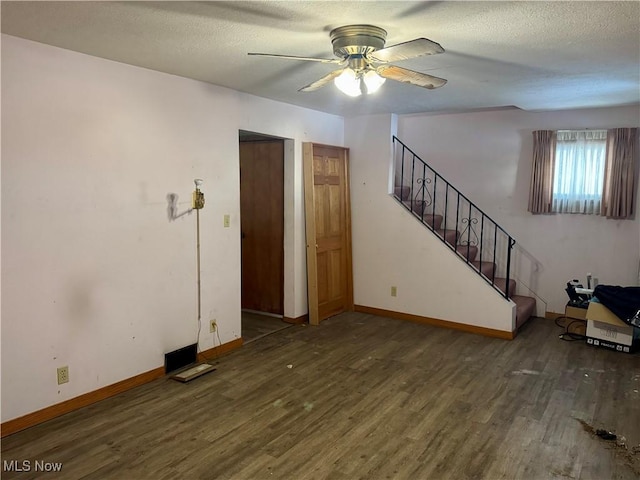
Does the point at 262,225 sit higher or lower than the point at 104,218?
lower

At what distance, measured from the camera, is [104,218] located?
3.38 m

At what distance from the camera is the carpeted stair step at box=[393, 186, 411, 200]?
6.05 m

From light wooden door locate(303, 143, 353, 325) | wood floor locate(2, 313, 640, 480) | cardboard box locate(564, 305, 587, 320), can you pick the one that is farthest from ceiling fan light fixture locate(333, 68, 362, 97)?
cardboard box locate(564, 305, 587, 320)

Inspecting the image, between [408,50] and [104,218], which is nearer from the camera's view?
[408,50]

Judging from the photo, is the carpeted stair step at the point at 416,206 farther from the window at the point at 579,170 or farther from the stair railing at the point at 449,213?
the window at the point at 579,170

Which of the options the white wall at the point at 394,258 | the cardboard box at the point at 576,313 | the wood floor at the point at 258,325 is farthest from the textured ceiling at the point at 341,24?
the wood floor at the point at 258,325

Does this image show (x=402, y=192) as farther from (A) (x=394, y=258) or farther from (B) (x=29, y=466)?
(B) (x=29, y=466)

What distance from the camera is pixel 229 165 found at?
14.4ft

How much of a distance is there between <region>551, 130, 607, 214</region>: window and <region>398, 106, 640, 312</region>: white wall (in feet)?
0.45

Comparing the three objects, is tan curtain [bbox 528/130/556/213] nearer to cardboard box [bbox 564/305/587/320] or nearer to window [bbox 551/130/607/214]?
window [bbox 551/130/607/214]

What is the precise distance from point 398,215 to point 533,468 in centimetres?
339

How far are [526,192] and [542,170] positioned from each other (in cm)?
35

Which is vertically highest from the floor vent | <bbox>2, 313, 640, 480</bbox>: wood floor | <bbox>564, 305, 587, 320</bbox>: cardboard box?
<bbox>564, 305, 587, 320</bbox>: cardboard box

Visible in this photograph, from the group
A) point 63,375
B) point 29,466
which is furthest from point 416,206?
point 29,466
